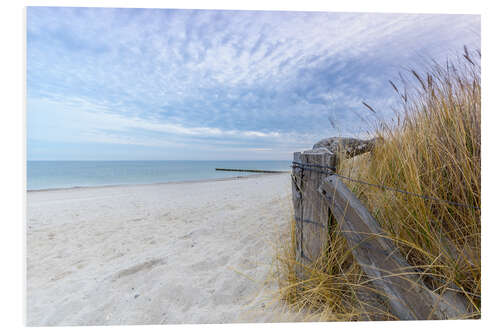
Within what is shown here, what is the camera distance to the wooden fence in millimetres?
1103

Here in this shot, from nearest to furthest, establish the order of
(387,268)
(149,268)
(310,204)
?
(387,268) → (310,204) → (149,268)

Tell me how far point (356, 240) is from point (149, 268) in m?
1.78

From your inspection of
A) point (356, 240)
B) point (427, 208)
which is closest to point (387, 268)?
point (356, 240)

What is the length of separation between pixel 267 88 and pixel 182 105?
1.17 m

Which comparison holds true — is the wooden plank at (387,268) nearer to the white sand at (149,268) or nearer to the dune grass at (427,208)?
the dune grass at (427,208)

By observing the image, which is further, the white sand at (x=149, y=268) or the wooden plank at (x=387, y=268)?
the white sand at (x=149, y=268)

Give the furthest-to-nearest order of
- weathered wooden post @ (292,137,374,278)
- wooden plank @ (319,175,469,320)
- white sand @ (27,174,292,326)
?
1. white sand @ (27,174,292,326)
2. weathered wooden post @ (292,137,374,278)
3. wooden plank @ (319,175,469,320)

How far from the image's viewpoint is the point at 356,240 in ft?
4.02

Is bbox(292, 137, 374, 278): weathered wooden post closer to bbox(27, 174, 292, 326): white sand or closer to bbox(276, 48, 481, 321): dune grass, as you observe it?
bbox(276, 48, 481, 321): dune grass

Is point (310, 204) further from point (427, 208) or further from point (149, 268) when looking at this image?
point (149, 268)

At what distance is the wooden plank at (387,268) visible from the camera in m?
1.10

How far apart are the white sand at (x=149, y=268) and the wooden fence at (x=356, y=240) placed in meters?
0.58

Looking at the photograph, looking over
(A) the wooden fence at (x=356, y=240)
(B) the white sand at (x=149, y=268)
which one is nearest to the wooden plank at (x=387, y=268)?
(A) the wooden fence at (x=356, y=240)

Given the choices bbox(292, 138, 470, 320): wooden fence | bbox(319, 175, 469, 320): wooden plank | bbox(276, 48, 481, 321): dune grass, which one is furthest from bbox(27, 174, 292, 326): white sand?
bbox(319, 175, 469, 320): wooden plank
